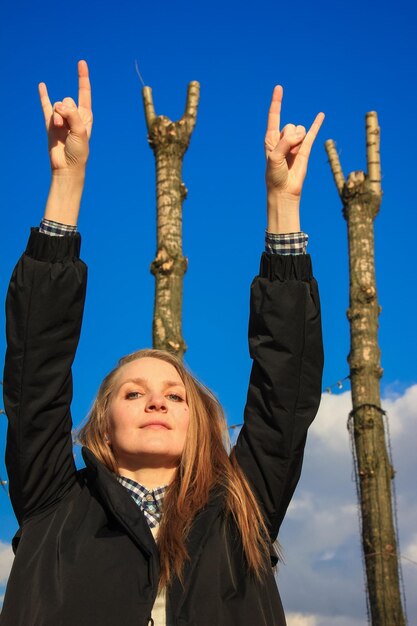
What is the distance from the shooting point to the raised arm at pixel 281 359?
2.62 meters

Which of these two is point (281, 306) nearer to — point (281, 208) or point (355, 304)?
point (281, 208)

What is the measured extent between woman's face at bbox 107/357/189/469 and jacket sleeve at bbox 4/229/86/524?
20 cm

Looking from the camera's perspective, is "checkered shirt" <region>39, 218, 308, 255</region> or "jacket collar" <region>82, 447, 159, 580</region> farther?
"checkered shirt" <region>39, 218, 308, 255</region>

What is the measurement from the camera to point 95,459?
2555 mm

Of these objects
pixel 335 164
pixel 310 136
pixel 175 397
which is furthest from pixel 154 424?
pixel 335 164

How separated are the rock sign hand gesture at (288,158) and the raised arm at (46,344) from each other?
632mm

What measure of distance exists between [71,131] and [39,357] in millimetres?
755

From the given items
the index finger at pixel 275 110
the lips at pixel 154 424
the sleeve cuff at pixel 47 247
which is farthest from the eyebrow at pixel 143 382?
the index finger at pixel 275 110

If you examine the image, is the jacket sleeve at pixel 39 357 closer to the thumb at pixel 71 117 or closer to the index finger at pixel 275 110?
the thumb at pixel 71 117

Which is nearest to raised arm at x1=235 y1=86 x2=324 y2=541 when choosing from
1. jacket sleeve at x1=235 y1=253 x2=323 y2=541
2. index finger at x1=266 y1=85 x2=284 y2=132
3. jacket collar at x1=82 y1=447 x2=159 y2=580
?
jacket sleeve at x1=235 y1=253 x2=323 y2=541

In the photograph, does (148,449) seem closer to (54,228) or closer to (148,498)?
(148,498)

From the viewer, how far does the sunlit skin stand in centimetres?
267

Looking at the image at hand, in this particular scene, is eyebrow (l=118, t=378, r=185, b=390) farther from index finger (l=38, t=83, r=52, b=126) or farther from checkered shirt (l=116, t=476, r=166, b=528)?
index finger (l=38, t=83, r=52, b=126)

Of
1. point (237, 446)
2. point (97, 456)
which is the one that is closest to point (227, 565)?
point (237, 446)
